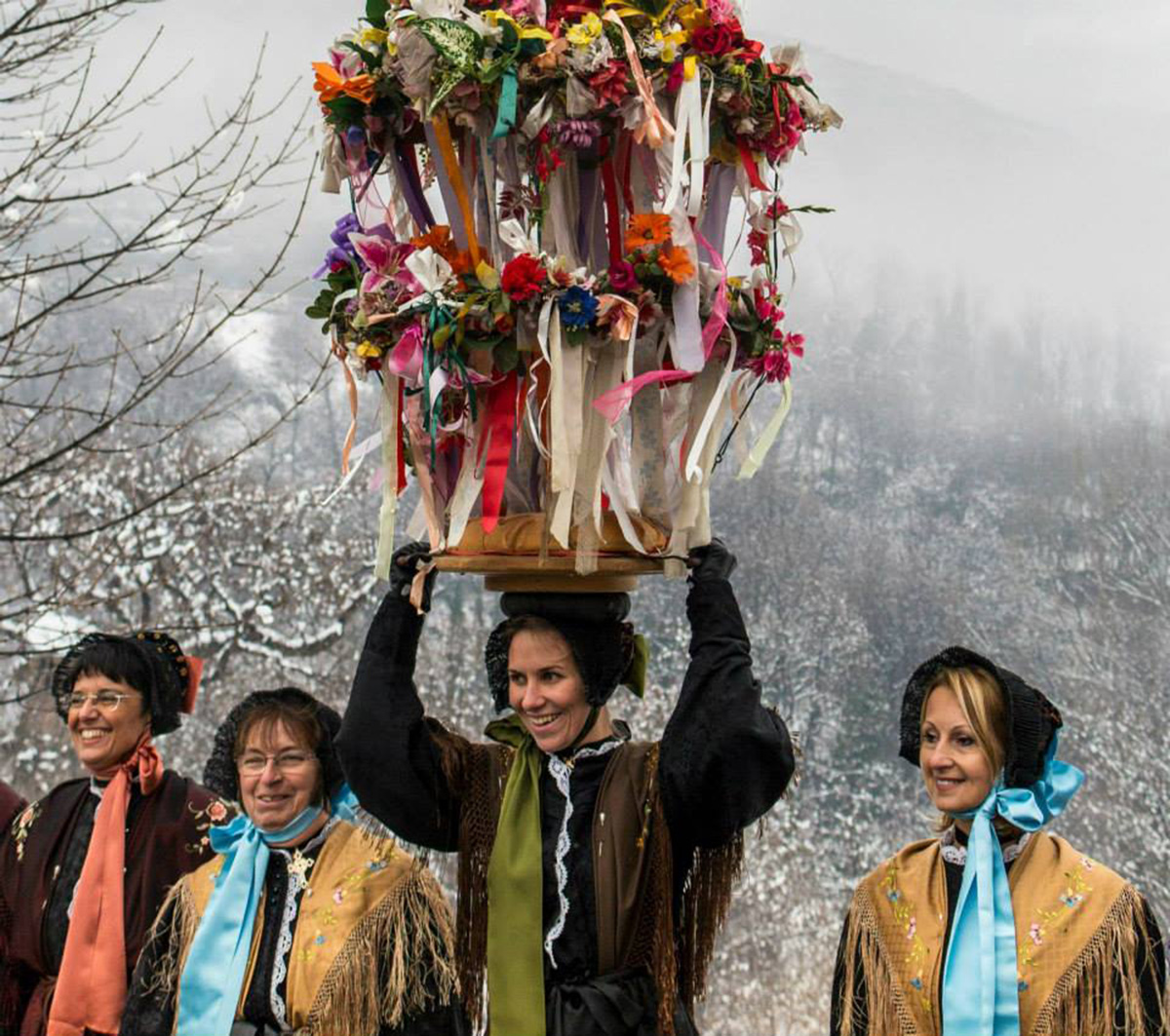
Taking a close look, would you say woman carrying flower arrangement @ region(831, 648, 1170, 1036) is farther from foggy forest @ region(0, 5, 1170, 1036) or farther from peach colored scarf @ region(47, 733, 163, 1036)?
foggy forest @ region(0, 5, 1170, 1036)

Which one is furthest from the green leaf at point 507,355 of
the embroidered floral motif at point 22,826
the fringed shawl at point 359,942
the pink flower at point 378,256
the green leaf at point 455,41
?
the embroidered floral motif at point 22,826

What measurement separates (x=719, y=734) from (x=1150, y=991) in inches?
35.2

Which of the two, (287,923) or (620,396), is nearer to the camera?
(620,396)

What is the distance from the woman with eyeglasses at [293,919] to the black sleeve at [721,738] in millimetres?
684

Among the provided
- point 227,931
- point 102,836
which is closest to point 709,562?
point 227,931

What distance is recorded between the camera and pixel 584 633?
9.48 feet

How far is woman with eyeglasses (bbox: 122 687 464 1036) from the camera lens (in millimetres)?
2986

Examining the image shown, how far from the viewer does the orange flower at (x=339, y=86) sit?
2.70 m

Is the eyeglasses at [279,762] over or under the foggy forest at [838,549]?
under

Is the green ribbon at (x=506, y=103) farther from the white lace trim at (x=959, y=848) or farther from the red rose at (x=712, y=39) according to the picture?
the white lace trim at (x=959, y=848)

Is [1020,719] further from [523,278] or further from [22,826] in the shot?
[22,826]

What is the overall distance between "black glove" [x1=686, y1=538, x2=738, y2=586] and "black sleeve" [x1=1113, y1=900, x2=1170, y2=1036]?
100 centimetres

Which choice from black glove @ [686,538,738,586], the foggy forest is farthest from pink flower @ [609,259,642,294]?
the foggy forest

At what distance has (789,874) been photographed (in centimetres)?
870
